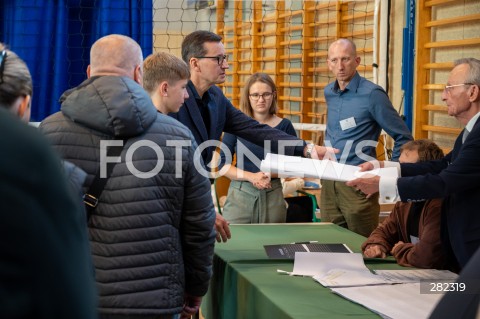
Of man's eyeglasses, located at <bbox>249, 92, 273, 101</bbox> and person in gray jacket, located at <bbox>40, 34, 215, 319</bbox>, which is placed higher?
man's eyeglasses, located at <bbox>249, 92, 273, 101</bbox>

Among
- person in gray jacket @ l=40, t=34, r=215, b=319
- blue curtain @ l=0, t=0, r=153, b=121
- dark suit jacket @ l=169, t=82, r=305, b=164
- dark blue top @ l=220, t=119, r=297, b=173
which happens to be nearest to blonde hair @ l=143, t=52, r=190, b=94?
person in gray jacket @ l=40, t=34, r=215, b=319

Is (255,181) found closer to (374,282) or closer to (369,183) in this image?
(369,183)

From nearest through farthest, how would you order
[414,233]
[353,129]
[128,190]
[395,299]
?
[128,190] < [395,299] < [414,233] < [353,129]

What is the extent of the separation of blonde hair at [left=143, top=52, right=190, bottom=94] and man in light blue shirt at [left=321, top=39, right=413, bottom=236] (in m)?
1.79

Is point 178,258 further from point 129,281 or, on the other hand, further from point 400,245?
point 400,245

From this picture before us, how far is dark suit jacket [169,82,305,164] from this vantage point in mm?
3027

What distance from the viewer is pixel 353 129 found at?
4.12 metres

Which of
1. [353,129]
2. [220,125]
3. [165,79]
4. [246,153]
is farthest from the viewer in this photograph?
[353,129]

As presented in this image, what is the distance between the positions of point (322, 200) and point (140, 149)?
90.3 inches

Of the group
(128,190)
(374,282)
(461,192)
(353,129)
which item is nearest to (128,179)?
(128,190)

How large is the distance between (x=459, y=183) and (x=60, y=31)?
2.81 meters

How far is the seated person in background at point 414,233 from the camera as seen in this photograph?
2.55m

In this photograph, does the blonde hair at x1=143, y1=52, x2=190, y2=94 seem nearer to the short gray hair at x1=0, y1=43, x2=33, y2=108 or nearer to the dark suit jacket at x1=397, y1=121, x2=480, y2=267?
the dark suit jacket at x1=397, y1=121, x2=480, y2=267

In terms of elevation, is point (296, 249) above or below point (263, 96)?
below
